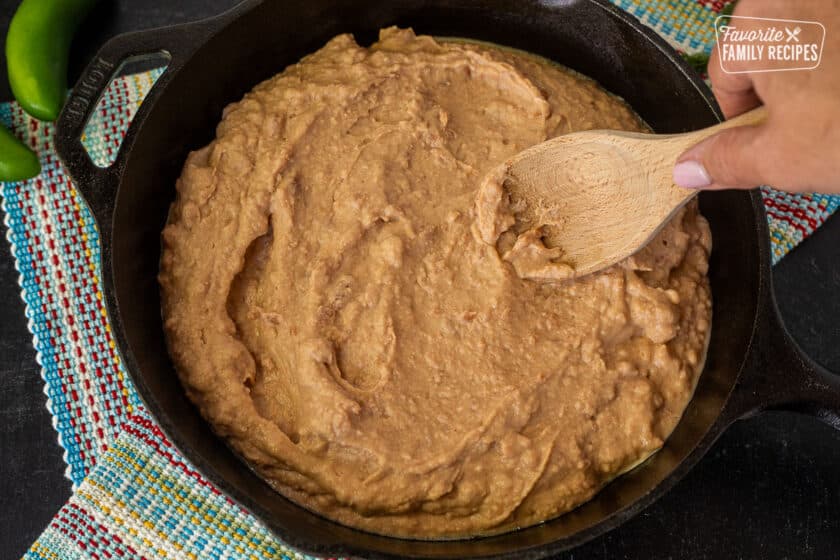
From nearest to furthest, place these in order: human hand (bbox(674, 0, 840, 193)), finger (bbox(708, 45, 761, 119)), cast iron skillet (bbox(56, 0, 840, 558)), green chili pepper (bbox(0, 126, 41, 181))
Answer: human hand (bbox(674, 0, 840, 193))
finger (bbox(708, 45, 761, 119))
cast iron skillet (bbox(56, 0, 840, 558))
green chili pepper (bbox(0, 126, 41, 181))

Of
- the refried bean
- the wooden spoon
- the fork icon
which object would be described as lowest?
the refried bean

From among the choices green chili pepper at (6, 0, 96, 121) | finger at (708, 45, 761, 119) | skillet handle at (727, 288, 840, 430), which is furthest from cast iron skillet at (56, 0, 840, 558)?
green chili pepper at (6, 0, 96, 121)

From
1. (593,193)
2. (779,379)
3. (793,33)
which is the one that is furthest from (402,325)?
(793,33)

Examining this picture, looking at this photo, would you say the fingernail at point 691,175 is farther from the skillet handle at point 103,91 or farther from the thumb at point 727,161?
the skillet handle at point 103,91

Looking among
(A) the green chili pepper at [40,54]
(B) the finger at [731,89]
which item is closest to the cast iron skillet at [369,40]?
(B) the finger at [731,89]

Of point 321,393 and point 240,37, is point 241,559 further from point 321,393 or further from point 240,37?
point 240,37

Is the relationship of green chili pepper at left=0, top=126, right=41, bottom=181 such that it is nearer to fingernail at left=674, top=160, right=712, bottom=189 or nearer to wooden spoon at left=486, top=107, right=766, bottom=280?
wooden spoon at left=486, top=107, right=766, bottom=280

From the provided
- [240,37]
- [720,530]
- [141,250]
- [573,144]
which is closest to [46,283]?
[141,250]
